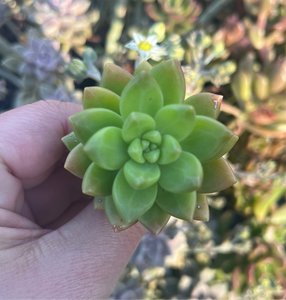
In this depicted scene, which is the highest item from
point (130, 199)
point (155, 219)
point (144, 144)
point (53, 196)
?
point (144, 144)

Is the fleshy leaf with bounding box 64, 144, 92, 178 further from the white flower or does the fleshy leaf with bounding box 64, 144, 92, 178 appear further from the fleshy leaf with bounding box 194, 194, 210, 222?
the white flower

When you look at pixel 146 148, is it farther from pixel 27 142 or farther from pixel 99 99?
pixel 27 142

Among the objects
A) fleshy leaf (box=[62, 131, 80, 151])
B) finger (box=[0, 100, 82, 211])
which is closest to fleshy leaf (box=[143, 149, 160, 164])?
fleshy leaf (box=[62, 131, 80, 151])

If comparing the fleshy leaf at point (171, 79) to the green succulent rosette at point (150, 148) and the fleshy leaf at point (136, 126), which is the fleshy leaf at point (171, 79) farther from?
the fleshy leaf at point (136, 126)

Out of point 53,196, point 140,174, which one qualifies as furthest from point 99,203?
point 53,196

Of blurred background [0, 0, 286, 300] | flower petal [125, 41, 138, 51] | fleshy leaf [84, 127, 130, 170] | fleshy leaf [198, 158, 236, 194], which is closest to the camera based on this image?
fleshy leaf [84, 127, 130, 170]

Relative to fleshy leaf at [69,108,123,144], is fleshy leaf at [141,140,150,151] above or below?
below
